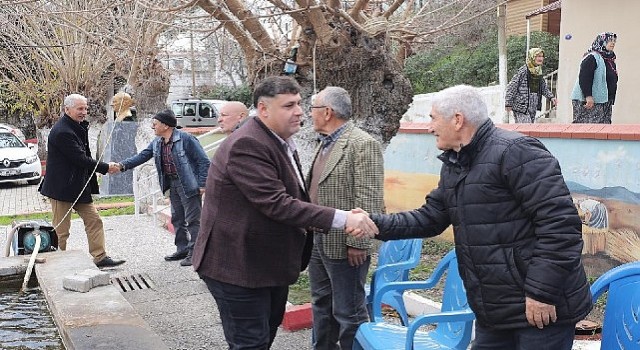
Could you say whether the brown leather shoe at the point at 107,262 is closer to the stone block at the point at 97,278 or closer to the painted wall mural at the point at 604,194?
the stone block at the point at 97,278

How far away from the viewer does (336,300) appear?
3.91m

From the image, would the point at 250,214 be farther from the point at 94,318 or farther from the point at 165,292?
the point at 165,292

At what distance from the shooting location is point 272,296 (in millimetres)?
3416

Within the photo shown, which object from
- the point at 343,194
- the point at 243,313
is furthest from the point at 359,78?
the point at 243,313

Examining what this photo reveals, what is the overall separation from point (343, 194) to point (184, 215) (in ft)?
12.6

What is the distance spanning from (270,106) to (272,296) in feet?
3.28

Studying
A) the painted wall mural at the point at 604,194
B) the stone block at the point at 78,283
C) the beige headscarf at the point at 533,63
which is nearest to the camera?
the stone block at the point at 78,283

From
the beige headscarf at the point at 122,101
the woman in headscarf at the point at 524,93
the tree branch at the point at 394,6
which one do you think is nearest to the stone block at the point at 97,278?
the tree branch at the point at 394,6

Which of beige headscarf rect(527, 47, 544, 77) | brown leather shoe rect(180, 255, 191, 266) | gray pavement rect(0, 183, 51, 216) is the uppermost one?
beige headscarf rect(527, 47, 544, 77)

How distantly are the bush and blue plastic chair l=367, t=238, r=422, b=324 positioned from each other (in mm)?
14079

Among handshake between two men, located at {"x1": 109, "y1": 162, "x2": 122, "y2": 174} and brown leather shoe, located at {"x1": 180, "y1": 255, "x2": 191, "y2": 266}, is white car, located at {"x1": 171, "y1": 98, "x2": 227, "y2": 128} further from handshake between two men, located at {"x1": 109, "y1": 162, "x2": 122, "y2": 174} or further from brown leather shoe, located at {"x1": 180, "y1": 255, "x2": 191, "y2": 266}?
brown leather shoe, located at {"x1": 180, "y1": 255, "x2": 191, "y2": 266}

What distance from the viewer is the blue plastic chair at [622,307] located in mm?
2660

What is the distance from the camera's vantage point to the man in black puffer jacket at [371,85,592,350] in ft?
8.14

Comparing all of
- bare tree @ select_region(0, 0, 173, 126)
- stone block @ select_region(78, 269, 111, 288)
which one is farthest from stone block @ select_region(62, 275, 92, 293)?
bare tree @ select_region(0, 0, 173, 126)
